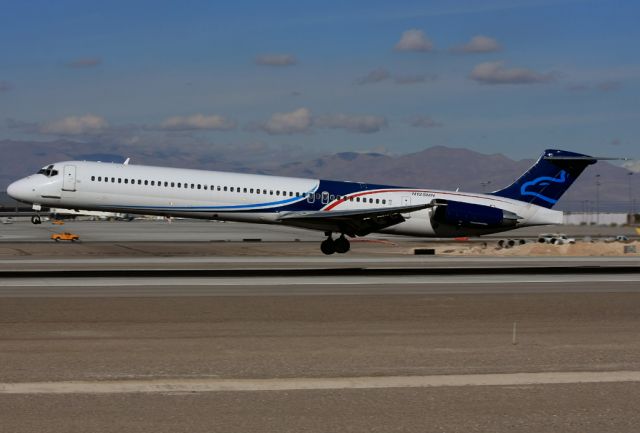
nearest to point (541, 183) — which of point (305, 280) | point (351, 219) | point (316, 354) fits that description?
point (351, 219)

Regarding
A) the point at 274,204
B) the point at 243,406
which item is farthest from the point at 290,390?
the point at 274,204

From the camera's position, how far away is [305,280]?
29.1 m

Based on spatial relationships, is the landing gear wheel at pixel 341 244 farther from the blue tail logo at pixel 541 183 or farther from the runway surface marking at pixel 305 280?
the runway surface marking at pixel 305 280

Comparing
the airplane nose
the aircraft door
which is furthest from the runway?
the airplane nose

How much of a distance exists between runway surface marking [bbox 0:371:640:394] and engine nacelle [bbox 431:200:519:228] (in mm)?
33120

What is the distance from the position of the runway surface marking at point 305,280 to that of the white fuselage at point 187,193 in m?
14.4

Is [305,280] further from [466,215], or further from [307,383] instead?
[466,215]

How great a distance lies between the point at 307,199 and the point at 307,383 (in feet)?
108

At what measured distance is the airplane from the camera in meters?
43.1

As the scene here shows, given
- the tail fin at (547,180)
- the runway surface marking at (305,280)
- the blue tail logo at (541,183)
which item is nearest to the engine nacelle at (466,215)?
the tail fin at (547,180)

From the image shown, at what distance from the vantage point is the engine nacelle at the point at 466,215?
4628 centimetres

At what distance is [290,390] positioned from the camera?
11922 millimetres

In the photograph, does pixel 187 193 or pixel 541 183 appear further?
pixel 541 183

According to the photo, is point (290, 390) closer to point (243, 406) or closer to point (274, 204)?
point (243, 406)
